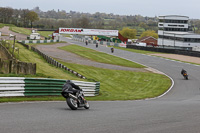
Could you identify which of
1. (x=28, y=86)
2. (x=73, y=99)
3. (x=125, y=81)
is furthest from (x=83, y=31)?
(x=73, y=99)

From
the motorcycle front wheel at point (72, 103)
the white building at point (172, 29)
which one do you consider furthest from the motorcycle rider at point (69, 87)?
the white building at point (172, 29)

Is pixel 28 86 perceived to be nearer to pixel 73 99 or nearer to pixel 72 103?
pixel 73 99

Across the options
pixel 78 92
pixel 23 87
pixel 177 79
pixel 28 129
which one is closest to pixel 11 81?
pixel 23 87

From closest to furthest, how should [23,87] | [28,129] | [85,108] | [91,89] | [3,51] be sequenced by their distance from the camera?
1. [28,129]
2. [85,108]
3. [23,87]
4. [91,89]
5. [3,51]

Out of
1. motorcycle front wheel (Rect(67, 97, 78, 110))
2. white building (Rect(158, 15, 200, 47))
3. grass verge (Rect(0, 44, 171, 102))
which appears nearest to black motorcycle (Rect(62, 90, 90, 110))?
motorcycle front wheel (Rect(67, 97, 78, 110))

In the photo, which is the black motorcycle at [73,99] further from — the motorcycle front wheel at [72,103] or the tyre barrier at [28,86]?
Answer: the tyre barrier at [28,86]

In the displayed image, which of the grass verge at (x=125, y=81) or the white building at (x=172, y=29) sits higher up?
the white building at (x=172, y=29)

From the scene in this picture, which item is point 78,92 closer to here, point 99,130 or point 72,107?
point 72,107

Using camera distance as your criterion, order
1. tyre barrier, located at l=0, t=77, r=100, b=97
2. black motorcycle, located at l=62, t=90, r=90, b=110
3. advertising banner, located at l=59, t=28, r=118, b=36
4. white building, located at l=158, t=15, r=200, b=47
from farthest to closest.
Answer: white building, located at l=158, t=15, r=200, b=47
advertising banner, located at l=59, t=28, r=118, b=36
tyre barrier, located at l=0, t=77, r=100, b=97
black motorcycle, located at l=62, t=90, r=90, b=110

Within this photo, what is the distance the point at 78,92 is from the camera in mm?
13555

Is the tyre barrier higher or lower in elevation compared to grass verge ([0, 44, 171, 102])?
higher

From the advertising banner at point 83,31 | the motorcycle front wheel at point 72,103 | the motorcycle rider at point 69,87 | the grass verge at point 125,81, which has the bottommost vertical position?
the grass verge at point 125,81

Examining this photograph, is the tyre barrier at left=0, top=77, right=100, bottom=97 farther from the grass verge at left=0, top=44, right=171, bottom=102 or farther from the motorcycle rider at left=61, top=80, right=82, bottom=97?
the grass verge at left=0, top=44, right=171, bottom=102

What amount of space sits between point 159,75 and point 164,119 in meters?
30.9
